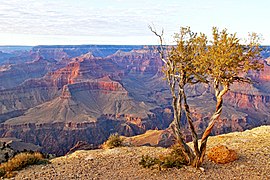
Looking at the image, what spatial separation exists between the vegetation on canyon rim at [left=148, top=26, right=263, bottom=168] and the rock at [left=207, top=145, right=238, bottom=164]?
1.21 m

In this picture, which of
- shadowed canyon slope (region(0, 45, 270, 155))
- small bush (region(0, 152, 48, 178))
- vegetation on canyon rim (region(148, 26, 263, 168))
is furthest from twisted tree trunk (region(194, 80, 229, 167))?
shadowed canyon slope (region(0, 45, 270, 155))

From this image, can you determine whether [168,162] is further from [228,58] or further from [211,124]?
[228,58]

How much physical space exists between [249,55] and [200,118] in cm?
10510

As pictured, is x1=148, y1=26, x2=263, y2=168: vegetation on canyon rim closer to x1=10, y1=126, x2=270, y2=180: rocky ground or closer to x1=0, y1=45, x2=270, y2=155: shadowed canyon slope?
x1=10, y1=126, x2=270, y2=180: rocky ground

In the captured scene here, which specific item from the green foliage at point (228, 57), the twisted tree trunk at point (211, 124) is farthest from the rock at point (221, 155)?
the green foliage at point (228, 57)

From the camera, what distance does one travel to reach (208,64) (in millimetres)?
14383

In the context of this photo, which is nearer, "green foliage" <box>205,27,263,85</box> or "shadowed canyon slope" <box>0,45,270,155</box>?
"green foliage" <box>205,27,263,85</box>

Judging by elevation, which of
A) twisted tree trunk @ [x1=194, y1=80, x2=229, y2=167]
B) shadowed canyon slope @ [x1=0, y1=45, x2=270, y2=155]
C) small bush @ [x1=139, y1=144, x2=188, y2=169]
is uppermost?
twisted tree trunk @ [x1=194, y1=80, x2=229, y2=167]

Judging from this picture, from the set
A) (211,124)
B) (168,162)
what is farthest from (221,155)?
(168,162)

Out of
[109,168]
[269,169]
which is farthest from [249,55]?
[109,168]

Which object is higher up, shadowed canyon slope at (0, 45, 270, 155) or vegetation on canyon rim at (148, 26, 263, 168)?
vegetation on canyon rim at (148, 26, 263, 168)

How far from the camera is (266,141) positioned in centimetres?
2028

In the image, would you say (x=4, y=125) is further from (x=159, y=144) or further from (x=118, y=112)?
(x=159, y=144)

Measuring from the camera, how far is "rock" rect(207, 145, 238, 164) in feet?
51.5
